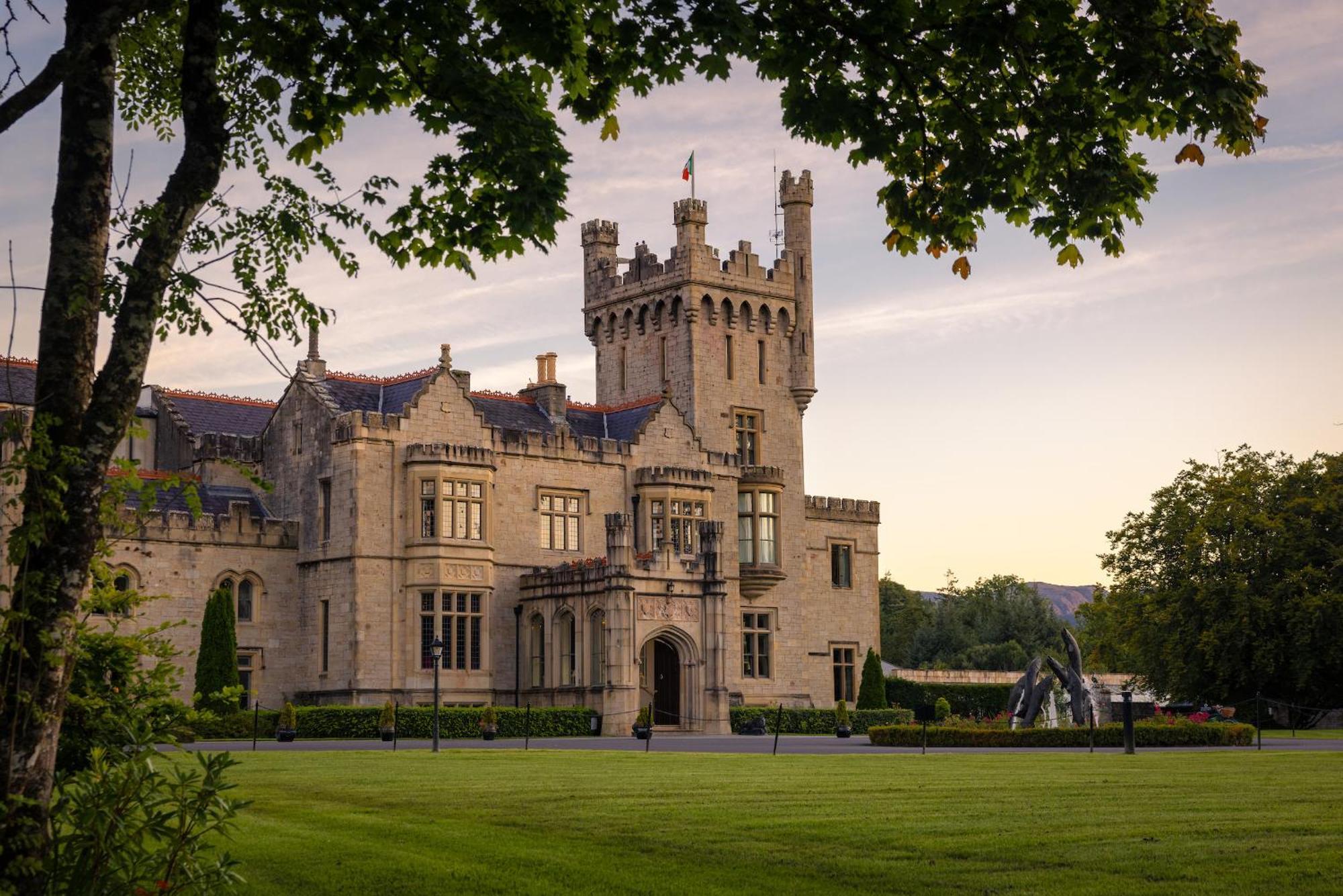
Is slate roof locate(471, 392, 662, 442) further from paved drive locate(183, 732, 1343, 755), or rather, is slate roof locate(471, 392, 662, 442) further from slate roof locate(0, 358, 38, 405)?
slate roof locate(0, 358, 38, 405)

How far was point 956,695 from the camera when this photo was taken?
6550cm

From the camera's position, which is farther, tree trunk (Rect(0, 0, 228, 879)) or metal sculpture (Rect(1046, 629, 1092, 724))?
metal sculpture (Rect(1046, 629, 1092, 724))

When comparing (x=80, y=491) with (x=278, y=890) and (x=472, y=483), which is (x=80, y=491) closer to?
(x=278, y=890)

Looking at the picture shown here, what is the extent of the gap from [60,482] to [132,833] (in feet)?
8.24

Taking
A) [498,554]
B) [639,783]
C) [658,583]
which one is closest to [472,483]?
[498,554]

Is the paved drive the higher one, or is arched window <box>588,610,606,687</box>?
arched window <box>588,610,606,687</box>

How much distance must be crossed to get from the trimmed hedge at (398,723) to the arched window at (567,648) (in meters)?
3.00

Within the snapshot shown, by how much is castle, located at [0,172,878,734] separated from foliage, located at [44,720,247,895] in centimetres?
3566

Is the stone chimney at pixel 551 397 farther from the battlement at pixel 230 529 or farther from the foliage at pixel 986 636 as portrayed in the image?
the foliage at pixel 986 636

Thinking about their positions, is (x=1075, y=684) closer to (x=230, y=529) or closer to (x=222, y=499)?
(x=230, y=529)

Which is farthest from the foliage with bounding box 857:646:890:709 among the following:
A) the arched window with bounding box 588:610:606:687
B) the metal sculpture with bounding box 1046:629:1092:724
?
the metal sculpture with bounding box 1046:629:1092:724

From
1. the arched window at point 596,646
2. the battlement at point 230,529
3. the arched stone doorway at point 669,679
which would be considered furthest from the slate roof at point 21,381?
the arched stone doorway at point 669,679

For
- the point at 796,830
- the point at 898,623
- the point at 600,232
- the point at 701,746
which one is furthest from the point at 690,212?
the point at 898,623

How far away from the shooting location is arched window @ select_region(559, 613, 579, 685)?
163 feet
